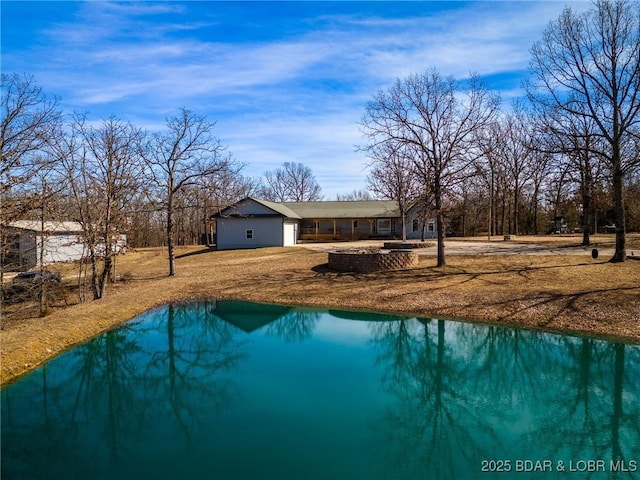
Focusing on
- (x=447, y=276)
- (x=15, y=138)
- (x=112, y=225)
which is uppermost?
(x=15, y=138)

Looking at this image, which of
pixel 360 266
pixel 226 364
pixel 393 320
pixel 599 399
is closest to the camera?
pixel 599 399

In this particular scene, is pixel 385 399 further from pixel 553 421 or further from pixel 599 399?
pixel 599 399

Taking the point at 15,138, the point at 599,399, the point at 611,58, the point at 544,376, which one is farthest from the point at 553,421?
the point at 611,58

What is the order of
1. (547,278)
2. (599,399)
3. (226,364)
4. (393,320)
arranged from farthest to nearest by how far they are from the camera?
1. (547,278)
2. (393,320)
3. (226,364)
4. (599,399)

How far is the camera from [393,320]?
1365 centimetres

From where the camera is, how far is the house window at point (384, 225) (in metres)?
41.9

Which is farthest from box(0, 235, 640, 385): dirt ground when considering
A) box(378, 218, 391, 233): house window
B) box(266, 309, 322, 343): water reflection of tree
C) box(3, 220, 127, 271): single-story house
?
box(378, 218, 391, 233): house window

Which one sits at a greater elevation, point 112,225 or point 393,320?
point 112,225

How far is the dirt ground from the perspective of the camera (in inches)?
456

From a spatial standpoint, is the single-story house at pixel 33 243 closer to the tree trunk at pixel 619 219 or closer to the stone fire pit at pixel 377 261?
the stone fire pit at pixel 377 261

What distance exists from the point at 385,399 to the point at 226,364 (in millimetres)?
3974

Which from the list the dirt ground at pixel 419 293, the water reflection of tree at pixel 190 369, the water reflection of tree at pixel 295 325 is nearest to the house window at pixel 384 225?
the dirt ground at pixel 419 293

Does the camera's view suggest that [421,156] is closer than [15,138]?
No

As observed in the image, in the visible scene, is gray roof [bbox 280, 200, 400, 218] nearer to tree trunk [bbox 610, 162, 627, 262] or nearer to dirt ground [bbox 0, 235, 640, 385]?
dirt ground [bbox 0, 235, 640, 385]
